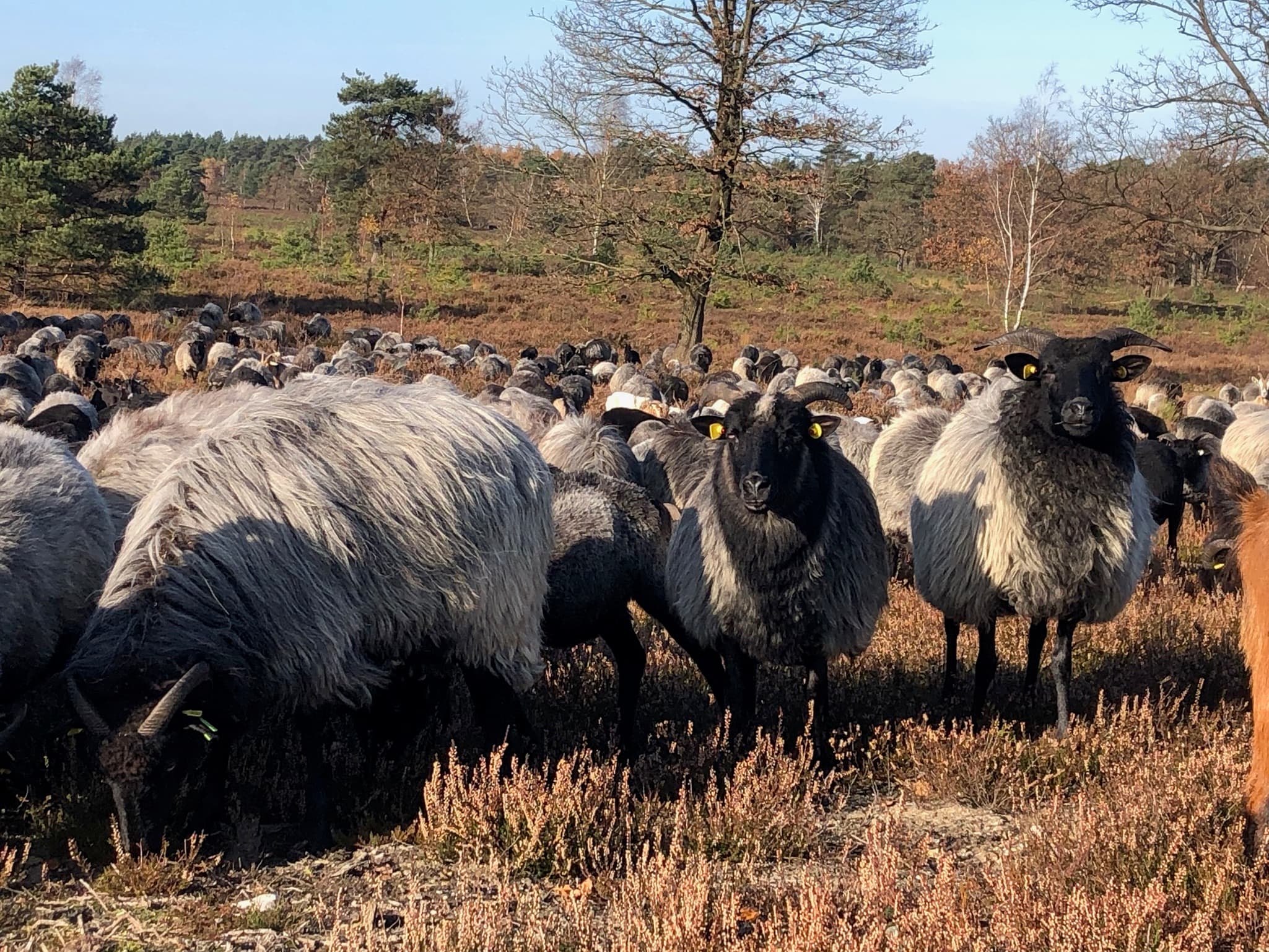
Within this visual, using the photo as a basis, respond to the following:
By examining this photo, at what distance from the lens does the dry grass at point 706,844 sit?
3.34 metres

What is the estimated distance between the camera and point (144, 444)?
6020mm

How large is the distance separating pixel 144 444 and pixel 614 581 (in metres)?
2.81

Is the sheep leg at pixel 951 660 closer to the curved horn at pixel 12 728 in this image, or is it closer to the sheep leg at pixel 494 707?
the sheep leg at pixel 494 707

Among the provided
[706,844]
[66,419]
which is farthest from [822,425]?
[66,419]

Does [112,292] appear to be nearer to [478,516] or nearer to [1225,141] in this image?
[1225,141]

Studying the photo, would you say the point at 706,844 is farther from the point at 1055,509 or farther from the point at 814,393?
the point at 1055,509

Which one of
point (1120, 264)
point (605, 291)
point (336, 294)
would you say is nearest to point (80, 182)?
point (336, 294)

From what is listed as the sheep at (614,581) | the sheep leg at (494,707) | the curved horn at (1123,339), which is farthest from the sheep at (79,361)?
the curved horn at (1123,339)

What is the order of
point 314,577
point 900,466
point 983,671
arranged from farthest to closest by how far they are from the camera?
point 900,466 < point 983,671 < point 314,577

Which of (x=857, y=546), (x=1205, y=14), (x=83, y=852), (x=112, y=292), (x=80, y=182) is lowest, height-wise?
(x=83, y=852)

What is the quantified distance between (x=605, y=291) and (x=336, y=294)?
55.4ft

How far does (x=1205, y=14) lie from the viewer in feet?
69.7

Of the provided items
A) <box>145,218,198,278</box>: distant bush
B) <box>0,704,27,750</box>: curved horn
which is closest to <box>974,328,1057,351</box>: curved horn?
<box>0,704,27,750</box>: curved horn

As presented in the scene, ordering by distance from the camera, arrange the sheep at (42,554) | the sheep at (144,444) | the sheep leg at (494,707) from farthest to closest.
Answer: the sheep at (144,444) → the sheep leg at (494,707) → the sheep at (42,554)
